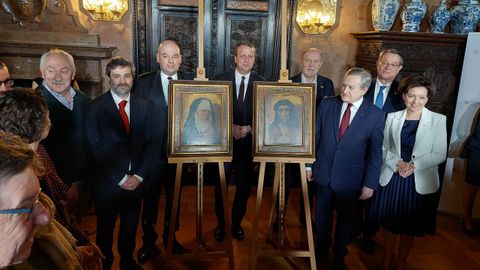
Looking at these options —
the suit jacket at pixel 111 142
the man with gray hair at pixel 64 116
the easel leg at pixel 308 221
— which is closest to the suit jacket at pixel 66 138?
the man with gray hair at pixel 64 116

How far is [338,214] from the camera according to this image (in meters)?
2.73

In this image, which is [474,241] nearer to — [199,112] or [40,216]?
[199,112]

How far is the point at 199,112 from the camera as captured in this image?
249 centimetres

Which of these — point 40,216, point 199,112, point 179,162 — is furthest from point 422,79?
point 40,216

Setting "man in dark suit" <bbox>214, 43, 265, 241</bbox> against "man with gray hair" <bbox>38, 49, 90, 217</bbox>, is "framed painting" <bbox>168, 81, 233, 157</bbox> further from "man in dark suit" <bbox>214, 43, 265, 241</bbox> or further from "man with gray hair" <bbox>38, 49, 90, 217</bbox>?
"man with gray hair" <bbox>38, 49, 90, 217</bbox>

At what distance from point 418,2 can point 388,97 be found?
1780 mm

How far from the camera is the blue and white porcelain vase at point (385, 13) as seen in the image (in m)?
4.12

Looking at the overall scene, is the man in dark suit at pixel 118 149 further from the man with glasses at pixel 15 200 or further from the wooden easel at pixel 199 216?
the man with glasses at pixel 15 200

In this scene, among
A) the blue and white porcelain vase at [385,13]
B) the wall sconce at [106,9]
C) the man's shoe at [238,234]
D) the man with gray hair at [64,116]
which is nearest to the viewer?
the man with gray hair at [64,116]

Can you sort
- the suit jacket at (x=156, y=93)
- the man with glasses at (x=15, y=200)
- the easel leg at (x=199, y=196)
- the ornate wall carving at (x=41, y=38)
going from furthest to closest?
the ornate wall carving at (x=41, y=38) < the suit jacket at (x=156, y=93) < the easel leg at (x=199, y=196) < the man with glasses at (x=15, y=200)

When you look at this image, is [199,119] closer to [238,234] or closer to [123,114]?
[123,114]

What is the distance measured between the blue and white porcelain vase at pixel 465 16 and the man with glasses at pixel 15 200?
15.1 feet

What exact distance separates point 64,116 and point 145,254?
4.02 ft

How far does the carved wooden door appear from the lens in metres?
4.25
